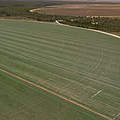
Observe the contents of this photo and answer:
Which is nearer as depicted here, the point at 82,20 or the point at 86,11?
the point at 82,20

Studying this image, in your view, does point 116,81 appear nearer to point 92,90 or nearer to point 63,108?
point 92,90

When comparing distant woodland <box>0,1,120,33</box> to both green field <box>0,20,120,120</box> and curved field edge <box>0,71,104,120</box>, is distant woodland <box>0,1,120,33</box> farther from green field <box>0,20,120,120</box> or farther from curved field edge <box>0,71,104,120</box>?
curved field edge <box>0,71,104,120</box>

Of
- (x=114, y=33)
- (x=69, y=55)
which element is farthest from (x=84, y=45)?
(x=114, y=33)

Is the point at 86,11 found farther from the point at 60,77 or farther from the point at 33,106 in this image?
the point at 33,106

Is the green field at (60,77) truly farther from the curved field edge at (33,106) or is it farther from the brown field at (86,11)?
the brown field at (86,11)

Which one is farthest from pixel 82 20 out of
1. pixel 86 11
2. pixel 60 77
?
pixel 60 77

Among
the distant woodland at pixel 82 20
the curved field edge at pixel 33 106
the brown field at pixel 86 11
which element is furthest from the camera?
the brown field at pixel 86 11

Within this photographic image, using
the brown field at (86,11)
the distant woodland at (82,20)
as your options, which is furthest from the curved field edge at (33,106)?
the brown field at (86,11)
